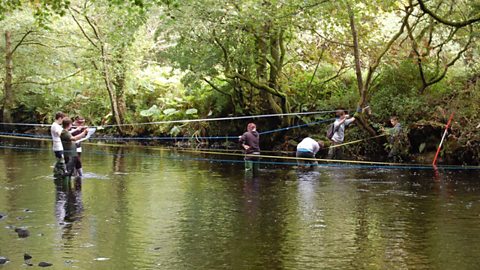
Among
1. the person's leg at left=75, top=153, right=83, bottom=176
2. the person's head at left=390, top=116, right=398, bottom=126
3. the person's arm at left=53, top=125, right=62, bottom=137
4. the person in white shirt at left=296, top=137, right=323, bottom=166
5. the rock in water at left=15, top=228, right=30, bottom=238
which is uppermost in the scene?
the person's head at left=390, top=116, right=398, bottom=126

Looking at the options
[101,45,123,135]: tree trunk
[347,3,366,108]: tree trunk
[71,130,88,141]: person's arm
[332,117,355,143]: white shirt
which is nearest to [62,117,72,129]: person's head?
[71,130,88,141]: person's arm

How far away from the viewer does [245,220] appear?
37.8 feet

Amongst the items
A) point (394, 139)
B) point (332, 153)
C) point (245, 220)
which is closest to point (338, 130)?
point (394, 139)

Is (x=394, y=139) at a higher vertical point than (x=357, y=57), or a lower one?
lower

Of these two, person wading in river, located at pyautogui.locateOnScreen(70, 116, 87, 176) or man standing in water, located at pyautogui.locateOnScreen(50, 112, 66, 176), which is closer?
man standing in water, located at pyautogui.locateOnScreen(50, 112, 66, 176)

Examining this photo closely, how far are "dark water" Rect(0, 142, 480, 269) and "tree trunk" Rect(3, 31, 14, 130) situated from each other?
19207mm

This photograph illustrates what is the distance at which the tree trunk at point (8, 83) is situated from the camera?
36719mm

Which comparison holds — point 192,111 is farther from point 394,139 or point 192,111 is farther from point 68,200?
point 68,200

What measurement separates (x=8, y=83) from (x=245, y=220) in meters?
30.1

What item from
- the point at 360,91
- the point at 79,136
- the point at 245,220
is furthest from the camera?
the point at 360,91

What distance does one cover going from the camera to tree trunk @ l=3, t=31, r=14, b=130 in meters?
36.7

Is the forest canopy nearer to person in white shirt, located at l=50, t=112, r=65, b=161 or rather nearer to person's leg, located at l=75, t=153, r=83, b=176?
person in white shirt, located at l=50, t=112, r=65, b=161

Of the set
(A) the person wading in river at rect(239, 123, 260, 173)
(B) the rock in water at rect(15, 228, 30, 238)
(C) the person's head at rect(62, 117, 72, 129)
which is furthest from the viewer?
(A) the person wading in river at rect(239, 123, 260, 173)

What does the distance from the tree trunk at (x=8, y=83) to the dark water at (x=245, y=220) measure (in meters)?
19.2
